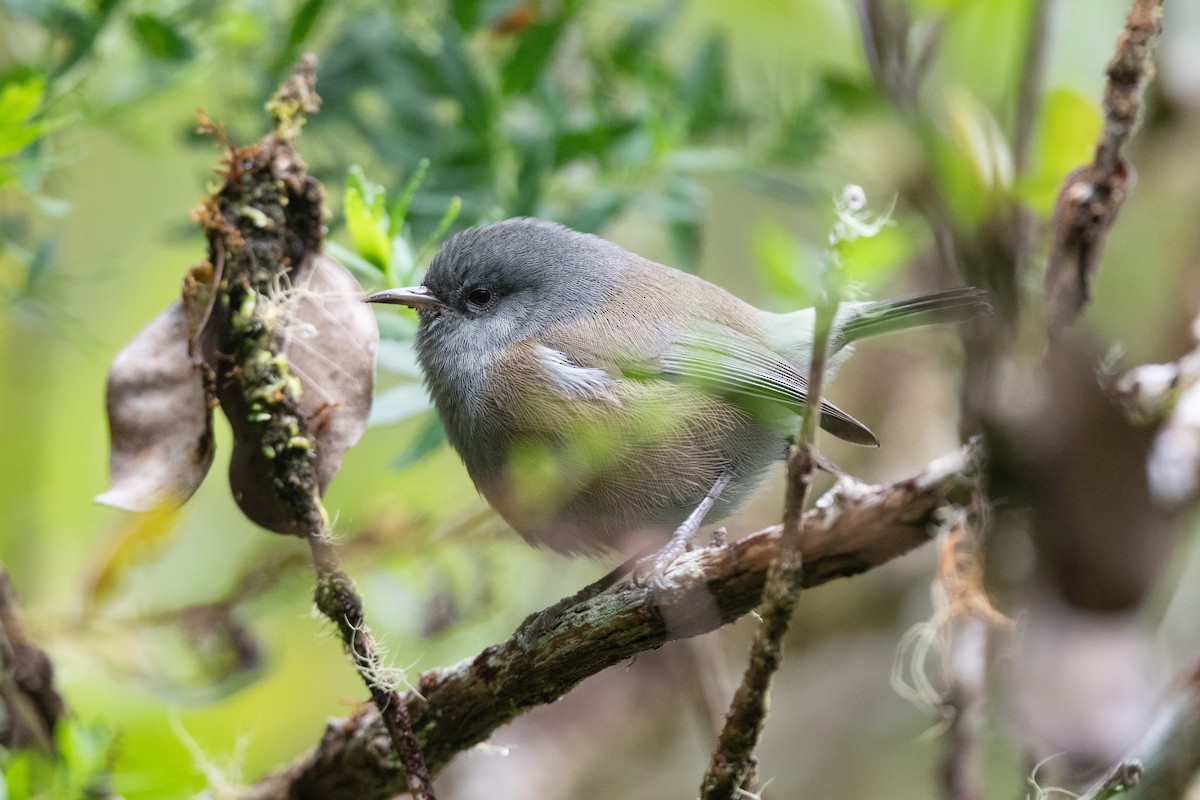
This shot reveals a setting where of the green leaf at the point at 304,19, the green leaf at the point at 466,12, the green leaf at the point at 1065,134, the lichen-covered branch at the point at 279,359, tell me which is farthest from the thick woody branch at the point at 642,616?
the green leaf at the point at 466,12

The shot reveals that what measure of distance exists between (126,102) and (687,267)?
141 centimetres

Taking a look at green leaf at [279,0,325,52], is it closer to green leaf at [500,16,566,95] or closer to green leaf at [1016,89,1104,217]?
green leaf at [500,16,566,95]

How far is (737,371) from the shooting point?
211 cm

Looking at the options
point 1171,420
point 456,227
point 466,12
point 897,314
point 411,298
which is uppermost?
point 466,12

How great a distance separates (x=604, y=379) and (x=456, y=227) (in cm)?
78

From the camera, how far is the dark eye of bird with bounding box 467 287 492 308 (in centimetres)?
246

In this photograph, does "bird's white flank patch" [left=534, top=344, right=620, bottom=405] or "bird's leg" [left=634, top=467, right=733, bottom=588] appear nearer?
"bird's leg" [left=634, top=467, right=733, bottom=588]


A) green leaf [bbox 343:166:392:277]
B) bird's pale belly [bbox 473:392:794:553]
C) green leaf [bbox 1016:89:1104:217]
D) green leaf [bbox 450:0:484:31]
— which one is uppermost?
green leaf [bbox 450:0:484:31]

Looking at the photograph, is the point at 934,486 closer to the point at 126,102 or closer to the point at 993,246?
the point at 993,246

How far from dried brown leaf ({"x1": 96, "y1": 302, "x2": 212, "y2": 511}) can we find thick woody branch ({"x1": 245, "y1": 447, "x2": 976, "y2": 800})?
20.6 inches

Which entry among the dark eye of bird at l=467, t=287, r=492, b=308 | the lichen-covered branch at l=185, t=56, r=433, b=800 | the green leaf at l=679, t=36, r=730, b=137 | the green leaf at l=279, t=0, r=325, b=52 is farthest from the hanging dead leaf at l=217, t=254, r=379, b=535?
the green leaf at l=679, t=36, r=730, b=137

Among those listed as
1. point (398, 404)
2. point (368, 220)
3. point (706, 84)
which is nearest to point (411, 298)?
point (398, 404)

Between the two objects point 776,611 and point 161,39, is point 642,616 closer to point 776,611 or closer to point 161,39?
point 776,611

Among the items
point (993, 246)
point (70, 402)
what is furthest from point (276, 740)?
point (993, 246)
